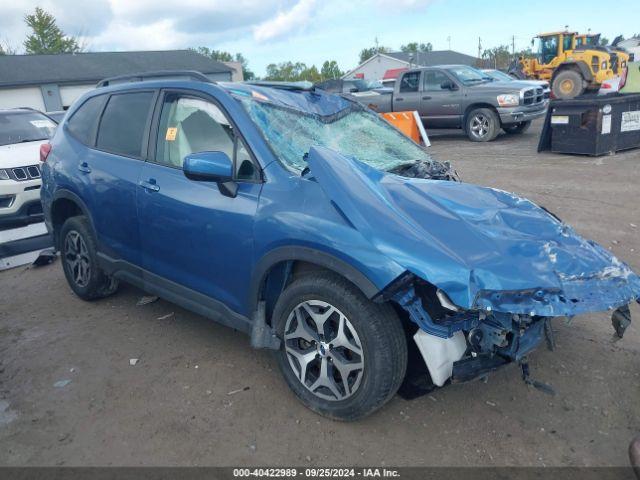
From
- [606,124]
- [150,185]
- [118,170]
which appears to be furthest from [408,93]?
[150,185]

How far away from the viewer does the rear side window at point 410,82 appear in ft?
48.5

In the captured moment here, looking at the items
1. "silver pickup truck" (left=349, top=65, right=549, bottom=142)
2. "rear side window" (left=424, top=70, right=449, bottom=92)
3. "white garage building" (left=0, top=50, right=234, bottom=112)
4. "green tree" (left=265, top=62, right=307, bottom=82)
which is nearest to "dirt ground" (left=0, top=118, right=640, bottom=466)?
"silver pickup truck" (left=349, top=65, right=549, bottom=142)

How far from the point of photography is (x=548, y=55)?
2128cm

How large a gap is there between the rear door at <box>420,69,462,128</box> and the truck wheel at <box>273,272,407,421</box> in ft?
40.2

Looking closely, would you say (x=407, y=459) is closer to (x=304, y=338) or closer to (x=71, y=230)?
(x=304, y=338)

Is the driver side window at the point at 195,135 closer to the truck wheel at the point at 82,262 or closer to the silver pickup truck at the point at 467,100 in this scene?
the truck wheel at the point at 82,262

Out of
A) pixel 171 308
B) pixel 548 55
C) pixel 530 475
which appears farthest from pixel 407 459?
pixel 548 55

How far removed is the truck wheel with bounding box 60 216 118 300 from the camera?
447cm

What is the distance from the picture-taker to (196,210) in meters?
3.34

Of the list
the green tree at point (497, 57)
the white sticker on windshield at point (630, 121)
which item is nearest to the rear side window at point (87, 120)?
the white sticker on windshield at point (630, 121)

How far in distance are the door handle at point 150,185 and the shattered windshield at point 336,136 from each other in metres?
0.86

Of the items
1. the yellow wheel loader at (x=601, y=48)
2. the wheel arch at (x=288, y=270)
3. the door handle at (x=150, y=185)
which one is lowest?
the wheel arch at (x=288, y=270)

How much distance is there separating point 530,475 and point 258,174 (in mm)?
2153

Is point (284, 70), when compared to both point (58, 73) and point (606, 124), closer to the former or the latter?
point (58, 73)
